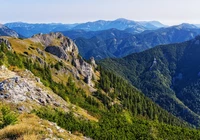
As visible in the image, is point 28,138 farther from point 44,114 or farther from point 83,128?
point 83,128

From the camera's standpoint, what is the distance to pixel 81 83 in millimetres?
189125

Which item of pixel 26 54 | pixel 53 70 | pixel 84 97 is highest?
pixel 26 54

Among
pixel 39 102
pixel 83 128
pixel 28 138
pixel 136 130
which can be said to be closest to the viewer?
pixel 28 138

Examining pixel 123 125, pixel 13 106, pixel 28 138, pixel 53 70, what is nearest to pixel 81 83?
pixel 53 70

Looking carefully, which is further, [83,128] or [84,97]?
[84,97]

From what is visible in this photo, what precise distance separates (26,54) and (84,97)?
46.0 meters

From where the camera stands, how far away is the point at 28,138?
31672 mm

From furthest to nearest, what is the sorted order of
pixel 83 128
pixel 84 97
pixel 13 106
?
pixel 84 97
pixel 83 128
pixel 13 106

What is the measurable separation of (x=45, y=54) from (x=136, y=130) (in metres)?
110

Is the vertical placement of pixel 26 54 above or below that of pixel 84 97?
above

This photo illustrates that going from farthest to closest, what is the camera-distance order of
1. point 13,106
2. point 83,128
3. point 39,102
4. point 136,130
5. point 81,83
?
point 81,83 → point 136,130 → point 39,102 → point 83,128 → point 13,106

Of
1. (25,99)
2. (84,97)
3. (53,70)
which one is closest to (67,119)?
(25,99)

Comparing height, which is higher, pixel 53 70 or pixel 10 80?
pixel 10 80

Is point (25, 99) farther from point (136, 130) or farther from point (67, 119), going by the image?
point (136, 130)
